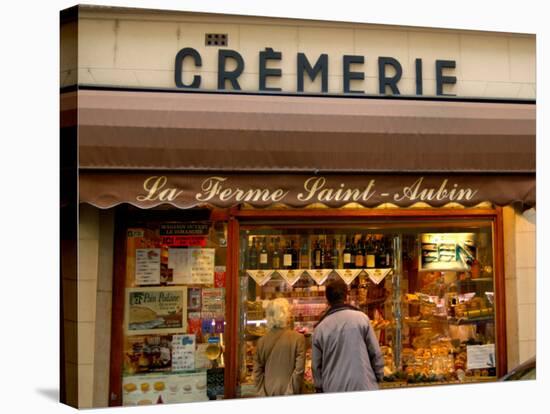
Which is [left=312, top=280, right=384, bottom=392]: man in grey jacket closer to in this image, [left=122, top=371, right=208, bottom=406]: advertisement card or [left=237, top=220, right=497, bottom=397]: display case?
[left=237, top=220, right=497, bottom=397]: display case

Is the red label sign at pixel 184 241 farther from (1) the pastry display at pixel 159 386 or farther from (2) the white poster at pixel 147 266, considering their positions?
(1) the pastry display at pixel 159 386

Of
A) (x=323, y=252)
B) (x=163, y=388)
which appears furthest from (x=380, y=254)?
(x=163, y=388)

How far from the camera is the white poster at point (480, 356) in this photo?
820 cm

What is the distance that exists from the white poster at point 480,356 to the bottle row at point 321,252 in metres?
1.41

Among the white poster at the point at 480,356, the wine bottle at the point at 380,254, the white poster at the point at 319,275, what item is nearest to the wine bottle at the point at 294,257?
the white poster at the point at 319,275

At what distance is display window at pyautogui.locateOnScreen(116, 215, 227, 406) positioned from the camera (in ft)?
24.3

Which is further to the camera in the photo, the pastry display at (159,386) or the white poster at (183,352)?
the white poster at (183,352)

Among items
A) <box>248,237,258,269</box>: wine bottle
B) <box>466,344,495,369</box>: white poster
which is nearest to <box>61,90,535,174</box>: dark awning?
<box>248,237,258,269</box>: wine bottle

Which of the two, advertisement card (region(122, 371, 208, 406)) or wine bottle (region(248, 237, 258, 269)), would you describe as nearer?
advertisement card (region(122, 371, 208, 406))

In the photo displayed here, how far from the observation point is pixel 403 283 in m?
8.44

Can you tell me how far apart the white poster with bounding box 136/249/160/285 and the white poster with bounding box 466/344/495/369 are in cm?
382

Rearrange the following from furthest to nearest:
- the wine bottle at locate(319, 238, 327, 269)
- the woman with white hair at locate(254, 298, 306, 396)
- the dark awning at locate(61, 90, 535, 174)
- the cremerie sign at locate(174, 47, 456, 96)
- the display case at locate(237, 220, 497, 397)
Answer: the wine bottle at locate(319, 238, 327, 269) → the display case at locate(237, 220, 497, 397) → the woman with white hair at locate(254, 298, 306, 396) → the cremerie sign at locate(174, 47, 456, 96) → the dark awning at locate(61, 90, 535, 174)

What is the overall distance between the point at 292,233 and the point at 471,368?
106 inches

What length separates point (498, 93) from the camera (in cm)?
748
